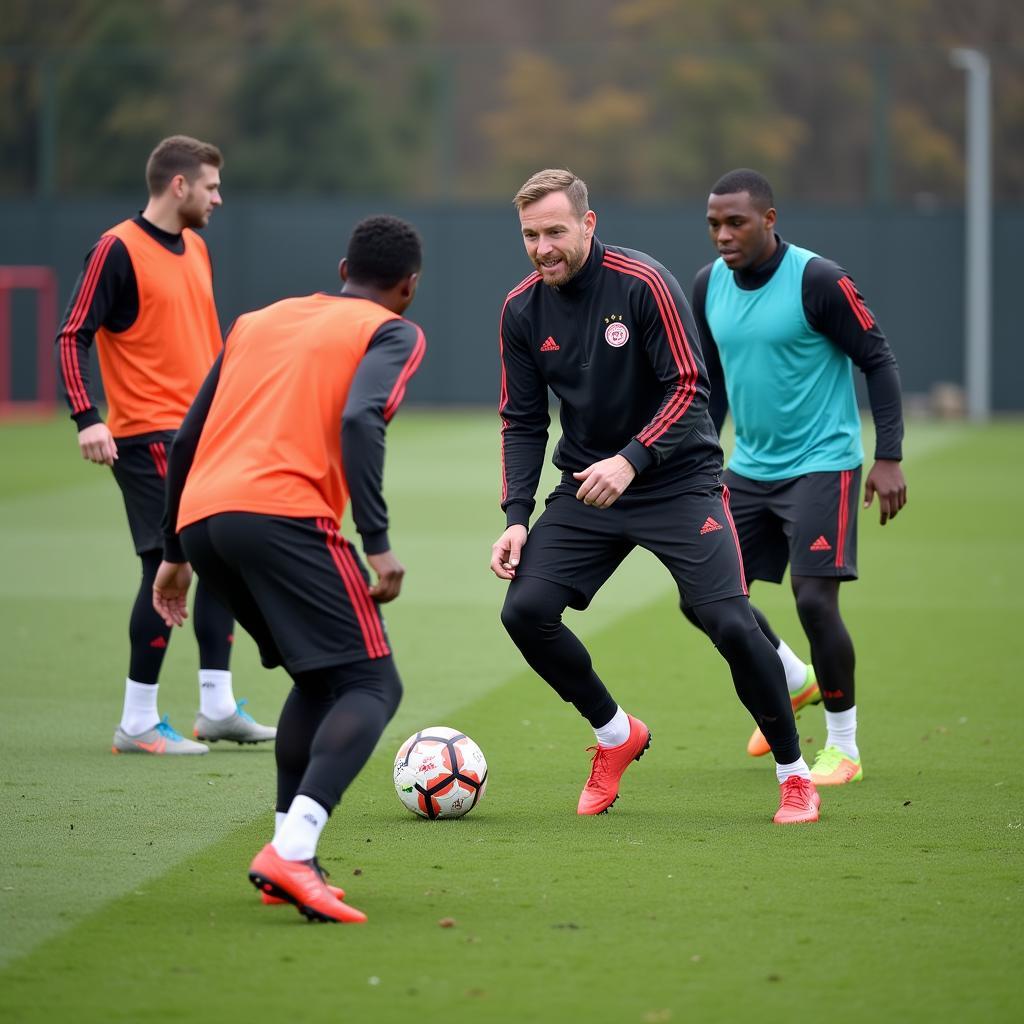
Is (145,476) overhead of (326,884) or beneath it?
overhead

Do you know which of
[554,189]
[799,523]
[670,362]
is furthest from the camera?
[799,523]

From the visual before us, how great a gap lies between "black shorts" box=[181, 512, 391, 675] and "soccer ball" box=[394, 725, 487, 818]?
1.26 metres

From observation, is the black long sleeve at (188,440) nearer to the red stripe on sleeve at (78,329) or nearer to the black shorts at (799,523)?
the red stripe on sleeve at (78,329)

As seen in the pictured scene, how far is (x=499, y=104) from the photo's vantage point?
33594 millimetres

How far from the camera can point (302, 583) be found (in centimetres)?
487

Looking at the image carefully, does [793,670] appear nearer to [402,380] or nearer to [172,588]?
[172,588]

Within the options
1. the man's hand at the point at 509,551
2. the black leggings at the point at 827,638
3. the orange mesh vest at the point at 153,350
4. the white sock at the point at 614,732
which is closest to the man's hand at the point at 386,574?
the man's hand at the point at 509,551

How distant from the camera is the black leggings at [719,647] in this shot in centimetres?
589

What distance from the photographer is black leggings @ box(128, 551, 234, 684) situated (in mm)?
7223

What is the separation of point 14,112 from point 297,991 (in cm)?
3052

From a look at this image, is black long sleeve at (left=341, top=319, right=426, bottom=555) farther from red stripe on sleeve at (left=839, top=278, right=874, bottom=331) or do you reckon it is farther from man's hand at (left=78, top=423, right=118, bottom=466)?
man's hand at (left=78, top=423, right=118, bottom=466)

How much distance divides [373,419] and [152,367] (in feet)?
9.37

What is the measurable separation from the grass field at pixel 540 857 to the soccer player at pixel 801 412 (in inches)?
26.0

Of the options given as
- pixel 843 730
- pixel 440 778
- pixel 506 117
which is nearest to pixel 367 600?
pixel 440 778
